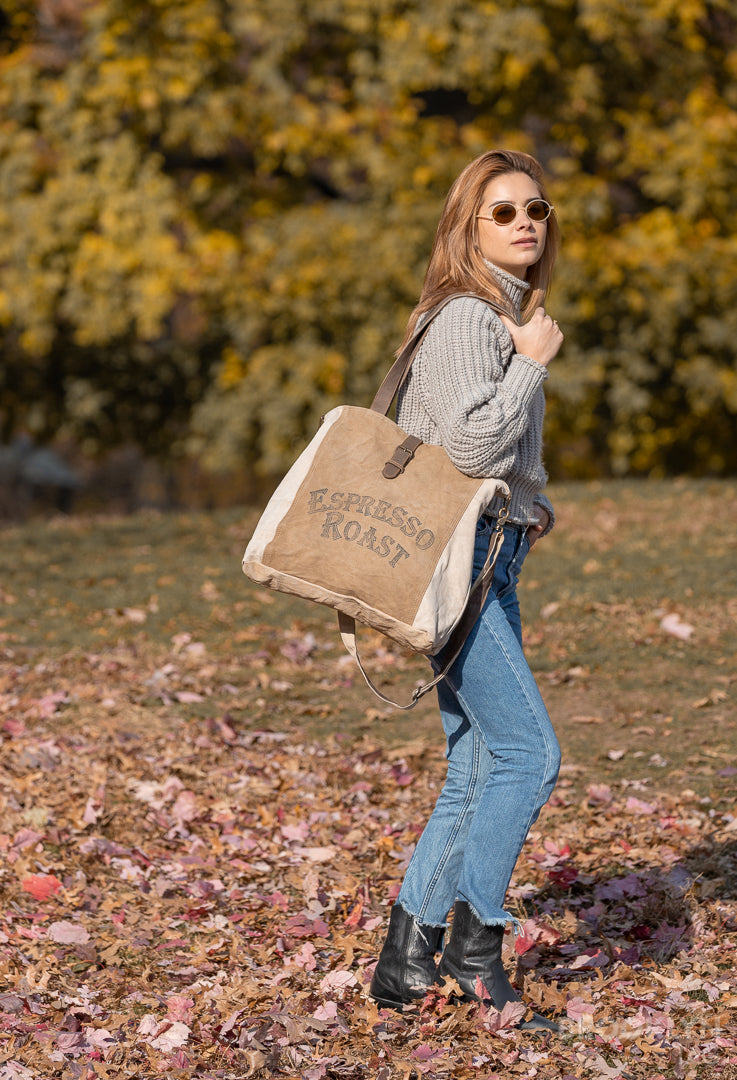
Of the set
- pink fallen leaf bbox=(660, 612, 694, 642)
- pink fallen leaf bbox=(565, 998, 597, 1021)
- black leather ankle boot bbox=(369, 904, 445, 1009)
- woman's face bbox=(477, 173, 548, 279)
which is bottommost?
pink fallen leaf bbox=(660, 612, 694, 642)

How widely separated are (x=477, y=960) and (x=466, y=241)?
5.92 ft

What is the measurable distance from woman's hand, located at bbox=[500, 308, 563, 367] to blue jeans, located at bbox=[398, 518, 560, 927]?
1.39 ft

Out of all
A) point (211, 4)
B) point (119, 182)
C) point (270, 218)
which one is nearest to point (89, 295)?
point (119, 182)

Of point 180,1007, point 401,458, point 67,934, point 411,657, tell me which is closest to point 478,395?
point 401,458

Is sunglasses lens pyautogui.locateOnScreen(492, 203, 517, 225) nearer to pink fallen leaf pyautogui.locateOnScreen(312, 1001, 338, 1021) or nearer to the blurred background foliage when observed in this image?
pink fallen leaf pyautogui.locateOnScreen(312, 1001, 338, 1021)

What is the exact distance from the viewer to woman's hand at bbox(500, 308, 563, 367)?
2.96 m

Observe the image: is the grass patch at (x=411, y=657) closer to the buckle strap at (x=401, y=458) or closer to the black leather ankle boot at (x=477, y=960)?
the black leather ankle boot at (x=477, y=960)

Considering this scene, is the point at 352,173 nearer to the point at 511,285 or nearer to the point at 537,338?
the point at 511,285

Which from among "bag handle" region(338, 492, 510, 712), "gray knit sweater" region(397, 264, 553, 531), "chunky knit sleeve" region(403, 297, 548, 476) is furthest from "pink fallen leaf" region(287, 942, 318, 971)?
"chunky knit sleeve" region(403, 297, 548, 476)

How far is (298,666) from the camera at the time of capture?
7.18m

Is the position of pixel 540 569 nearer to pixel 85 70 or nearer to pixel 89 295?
pixel 89 295

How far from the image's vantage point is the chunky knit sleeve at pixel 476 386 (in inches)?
112

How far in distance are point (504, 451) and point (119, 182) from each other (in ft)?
39.0

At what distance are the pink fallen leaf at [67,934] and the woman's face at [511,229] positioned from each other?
2.57 metres
